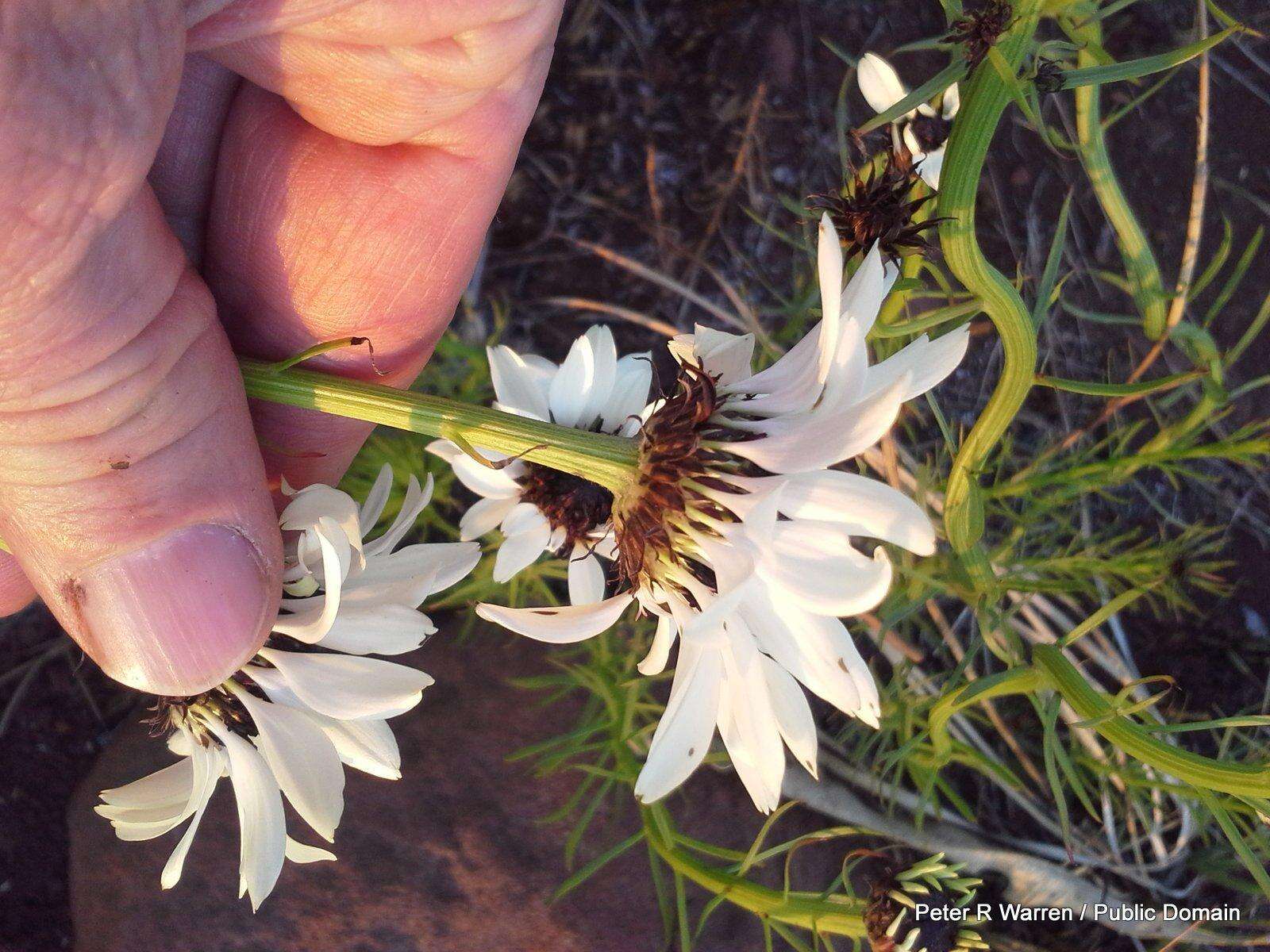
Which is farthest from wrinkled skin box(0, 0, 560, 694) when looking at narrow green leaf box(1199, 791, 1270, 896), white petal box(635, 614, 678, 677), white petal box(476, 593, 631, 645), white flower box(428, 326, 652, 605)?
narrow green leaf box(1199, 791, 1270, 896)

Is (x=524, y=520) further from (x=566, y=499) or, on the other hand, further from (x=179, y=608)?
(x=179, y=608)

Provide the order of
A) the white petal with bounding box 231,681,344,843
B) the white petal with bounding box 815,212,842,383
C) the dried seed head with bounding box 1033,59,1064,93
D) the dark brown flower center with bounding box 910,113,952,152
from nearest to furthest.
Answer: the white petal with bounding box 815,212,842,383
the dried seed head with bounding box 1033,59,1064,93
the white petal with bounding box 231,681,344,843
the dark brown flower center with bounding box 910,113,952,152

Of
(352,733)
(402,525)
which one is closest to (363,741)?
(352,733)

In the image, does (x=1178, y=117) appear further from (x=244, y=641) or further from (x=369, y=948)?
(x=369, y=948)

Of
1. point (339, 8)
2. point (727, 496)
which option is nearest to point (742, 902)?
point (727, 496)

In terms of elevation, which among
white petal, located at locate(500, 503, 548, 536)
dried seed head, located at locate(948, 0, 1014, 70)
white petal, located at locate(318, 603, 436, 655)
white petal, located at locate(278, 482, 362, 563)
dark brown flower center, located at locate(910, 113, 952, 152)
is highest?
dried seed head, located at locate(948, 0, 1014, 70)

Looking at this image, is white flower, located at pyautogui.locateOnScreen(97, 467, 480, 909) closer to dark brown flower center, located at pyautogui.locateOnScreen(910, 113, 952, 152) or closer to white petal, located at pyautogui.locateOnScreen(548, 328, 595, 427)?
white petal, located at pyautogui.locateOnScreen(548, 328, 595, 427)
